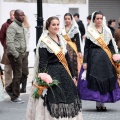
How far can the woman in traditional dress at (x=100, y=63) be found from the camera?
10.8 metres

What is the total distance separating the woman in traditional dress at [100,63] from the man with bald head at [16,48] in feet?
5.32

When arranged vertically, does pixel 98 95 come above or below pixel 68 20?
below

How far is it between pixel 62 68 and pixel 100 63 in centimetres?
223

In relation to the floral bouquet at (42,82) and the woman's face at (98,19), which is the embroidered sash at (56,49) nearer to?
the floral bouquet at (42,82)

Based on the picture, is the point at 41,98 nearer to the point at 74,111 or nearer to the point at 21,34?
the point at 74,111

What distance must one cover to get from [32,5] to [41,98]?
1037 centimetres

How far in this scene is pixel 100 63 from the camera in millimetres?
10828

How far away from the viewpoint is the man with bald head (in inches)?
466

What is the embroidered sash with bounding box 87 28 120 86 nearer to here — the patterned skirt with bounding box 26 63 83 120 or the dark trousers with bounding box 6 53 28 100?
the dark trousers with bounding box 6 53 28 100

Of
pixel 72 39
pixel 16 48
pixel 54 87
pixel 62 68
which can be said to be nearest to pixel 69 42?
pixel 72 39

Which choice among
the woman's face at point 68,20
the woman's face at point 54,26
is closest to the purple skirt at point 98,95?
the woman's face at point 68,20

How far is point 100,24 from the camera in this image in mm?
10797

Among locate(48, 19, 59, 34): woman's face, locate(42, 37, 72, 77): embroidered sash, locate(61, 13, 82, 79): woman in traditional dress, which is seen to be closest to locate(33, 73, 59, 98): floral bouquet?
locate(42, 37, 72, 77): embroidered sash

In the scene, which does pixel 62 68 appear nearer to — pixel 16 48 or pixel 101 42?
pixel 101 42
